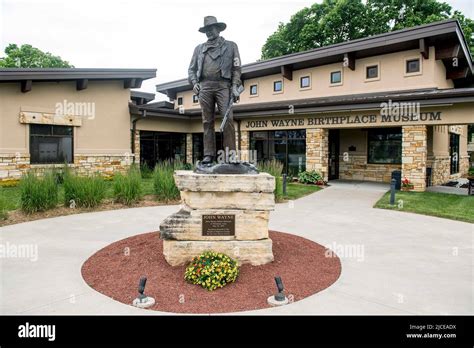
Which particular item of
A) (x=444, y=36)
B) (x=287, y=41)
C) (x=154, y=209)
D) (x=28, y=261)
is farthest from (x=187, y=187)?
(x=287, y=41)

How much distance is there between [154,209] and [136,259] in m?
5.20

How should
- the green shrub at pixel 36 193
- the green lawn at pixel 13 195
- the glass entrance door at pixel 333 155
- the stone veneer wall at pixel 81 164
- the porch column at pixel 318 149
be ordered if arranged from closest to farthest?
the green shrub at pixel 36 193, the green lawn at pixel 13 195, the stone veneer wall at pixel 81 164, the porch column at pixel 318 149, the glass entrance door at pixel 333 155

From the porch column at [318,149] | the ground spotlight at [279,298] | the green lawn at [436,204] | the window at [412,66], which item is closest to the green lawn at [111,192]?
the porch column at [318,149]

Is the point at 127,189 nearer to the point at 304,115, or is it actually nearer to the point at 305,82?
the point at 304,115

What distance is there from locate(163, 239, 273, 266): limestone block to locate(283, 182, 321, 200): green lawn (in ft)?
25.2

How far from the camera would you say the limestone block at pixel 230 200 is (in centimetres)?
558

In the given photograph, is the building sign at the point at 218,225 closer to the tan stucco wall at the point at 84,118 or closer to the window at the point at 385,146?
the tan stucco wall at the point at 84,118

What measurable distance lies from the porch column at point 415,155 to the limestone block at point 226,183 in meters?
11.7

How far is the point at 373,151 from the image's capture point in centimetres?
1906

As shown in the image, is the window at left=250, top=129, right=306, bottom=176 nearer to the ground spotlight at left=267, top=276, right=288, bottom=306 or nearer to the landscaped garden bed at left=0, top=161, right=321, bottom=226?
the landscaped garden bed at left=0, top=161, right=321, bottom=226

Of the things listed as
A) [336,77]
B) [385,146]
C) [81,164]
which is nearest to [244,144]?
[336,77]

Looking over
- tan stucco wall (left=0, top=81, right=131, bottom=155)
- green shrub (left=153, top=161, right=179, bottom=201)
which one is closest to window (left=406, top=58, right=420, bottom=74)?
green shrub (left=153, top=161, right=179, bottom=201)

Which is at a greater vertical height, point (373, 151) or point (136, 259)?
point (373, 151)
